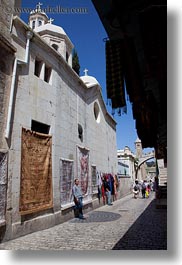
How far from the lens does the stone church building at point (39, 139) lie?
18.3 ft

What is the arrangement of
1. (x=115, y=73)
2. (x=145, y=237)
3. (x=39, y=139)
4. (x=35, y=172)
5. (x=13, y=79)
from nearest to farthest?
(x=115, y=73), (x=145, y=237), (x=13, y=79), (x=35, y=172), (x=39, y=139)

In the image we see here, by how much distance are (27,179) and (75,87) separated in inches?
194

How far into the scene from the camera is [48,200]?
6902mm

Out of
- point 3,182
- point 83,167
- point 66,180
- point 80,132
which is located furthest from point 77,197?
point 3,182

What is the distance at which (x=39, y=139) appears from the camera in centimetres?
672

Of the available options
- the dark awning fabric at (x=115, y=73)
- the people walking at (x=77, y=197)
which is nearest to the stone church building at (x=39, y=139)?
the people walking at (x=77, y=197)

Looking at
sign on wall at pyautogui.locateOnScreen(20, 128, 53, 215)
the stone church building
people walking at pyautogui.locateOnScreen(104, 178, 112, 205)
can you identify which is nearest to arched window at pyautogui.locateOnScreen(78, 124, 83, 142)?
the stone church building

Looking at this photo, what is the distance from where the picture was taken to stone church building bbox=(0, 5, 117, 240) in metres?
5.58

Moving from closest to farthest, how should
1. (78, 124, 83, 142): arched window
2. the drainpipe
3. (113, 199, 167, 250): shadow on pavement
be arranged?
(113, 199, 167, 250): shadow on pavement → the drainpipe → (78, 124, 83, 142): arched window

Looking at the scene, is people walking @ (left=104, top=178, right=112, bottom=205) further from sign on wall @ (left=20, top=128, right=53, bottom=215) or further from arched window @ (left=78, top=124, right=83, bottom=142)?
sign on wall @ (left=20, top=128, right=53, bottom=215)

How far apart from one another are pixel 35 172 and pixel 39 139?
89 cm

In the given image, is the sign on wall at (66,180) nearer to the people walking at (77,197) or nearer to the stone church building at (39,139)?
the stone church building at (39,139)

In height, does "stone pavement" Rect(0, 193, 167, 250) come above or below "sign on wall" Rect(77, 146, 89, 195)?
below

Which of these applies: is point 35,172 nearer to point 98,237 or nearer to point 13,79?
point 98,237
